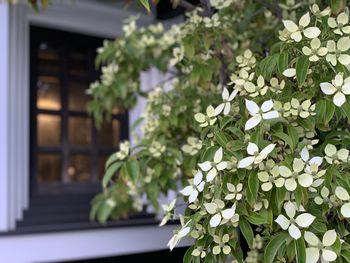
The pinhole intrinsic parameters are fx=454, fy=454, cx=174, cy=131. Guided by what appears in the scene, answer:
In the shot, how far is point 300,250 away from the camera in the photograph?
889 millimetres

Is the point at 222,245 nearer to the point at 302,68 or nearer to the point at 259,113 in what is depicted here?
the point at 259,113

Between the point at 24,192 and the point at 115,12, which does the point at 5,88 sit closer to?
the point at 24,192

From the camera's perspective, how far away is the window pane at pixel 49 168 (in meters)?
3.16

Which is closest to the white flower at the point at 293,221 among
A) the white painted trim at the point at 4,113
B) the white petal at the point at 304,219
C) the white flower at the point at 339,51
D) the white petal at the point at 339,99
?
the white petal at the point at 304,219

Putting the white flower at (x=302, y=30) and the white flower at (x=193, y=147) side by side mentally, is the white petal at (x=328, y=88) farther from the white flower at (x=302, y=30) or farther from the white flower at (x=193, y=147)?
the white flower at (x=193, y=147)

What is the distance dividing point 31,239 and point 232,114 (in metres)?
2.04

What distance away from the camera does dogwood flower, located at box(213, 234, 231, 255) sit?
100 centimetres

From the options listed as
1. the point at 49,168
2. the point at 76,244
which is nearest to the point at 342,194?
the point at 76,244

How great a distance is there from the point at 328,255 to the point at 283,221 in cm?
11

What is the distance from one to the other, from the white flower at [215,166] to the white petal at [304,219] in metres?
0.18

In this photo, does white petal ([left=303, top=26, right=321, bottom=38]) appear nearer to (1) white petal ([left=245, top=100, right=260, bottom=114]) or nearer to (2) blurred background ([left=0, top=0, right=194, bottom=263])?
(1) white petal ([left=245, top=100, right=260, bottom=114])

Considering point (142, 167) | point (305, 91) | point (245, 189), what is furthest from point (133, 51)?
point (245, 189)

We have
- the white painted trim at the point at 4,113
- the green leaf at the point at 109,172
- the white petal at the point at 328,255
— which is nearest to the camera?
the white petal at the point at 328,255

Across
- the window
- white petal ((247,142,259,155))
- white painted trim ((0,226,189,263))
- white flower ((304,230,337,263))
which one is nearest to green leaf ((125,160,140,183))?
white petal ((247,142,259,155))
